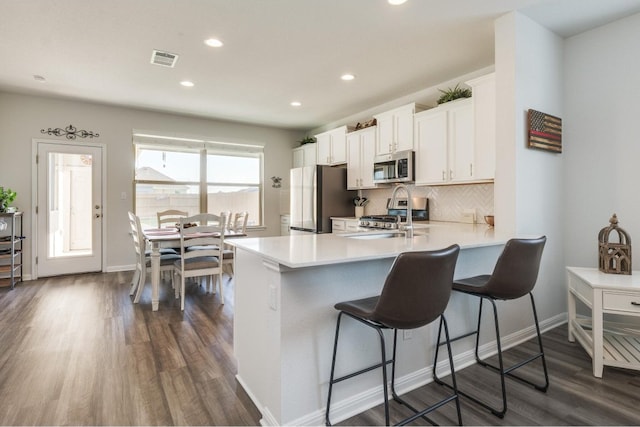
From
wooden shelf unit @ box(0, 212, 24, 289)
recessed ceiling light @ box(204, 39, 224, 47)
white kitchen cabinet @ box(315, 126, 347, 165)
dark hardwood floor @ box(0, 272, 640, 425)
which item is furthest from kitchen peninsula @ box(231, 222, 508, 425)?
wooden shelf unit @ box(0, 212, 24, 289)

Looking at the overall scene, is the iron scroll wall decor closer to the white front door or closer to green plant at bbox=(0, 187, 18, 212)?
the white front door

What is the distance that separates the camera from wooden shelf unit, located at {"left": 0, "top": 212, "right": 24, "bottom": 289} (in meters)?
4.26

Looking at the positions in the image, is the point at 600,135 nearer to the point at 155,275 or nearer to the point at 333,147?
the point at 333,147

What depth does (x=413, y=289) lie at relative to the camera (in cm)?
142

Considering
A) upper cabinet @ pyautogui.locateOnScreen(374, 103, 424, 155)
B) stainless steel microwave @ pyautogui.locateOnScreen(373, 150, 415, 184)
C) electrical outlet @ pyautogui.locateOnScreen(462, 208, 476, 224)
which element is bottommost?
electrical outlet @ pyautogui.locateOnScreen(462, 208, 476, 224)

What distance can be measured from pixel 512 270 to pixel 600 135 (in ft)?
6.34

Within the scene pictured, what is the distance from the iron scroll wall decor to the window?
614 millimetres

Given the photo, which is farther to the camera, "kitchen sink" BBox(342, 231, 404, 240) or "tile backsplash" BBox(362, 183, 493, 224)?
"tile backsplash" BBox(362, 183, 493, 224)

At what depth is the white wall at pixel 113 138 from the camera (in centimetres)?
466

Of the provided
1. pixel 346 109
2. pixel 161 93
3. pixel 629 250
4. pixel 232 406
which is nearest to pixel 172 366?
pixel 232 406

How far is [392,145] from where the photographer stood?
4430mm

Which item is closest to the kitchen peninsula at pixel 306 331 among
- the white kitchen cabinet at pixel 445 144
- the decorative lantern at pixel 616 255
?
the decorative lantern at pixel 616 255

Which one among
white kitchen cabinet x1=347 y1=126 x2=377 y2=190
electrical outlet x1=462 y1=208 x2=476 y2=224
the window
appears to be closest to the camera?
electrical outlet x1=462 y1=208 x2=476 y2=224

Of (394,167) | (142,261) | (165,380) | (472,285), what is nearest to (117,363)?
(165,380)
